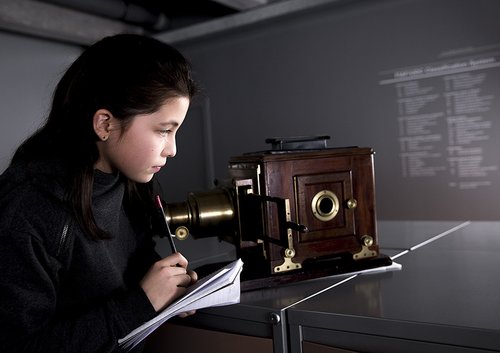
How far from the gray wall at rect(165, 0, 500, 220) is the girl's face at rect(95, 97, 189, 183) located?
153 centimetres

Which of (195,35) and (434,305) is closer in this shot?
(434,305)

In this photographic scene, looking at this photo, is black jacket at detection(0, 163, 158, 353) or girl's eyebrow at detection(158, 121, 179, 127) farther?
girl's eyebrow at detection(158, 121, 179, 127)

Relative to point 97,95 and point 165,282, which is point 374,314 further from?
point 97,95

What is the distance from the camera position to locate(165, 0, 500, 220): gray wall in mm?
2051

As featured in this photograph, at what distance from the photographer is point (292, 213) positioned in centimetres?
106

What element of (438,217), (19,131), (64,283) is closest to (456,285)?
(64,283)

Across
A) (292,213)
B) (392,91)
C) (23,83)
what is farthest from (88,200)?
(23,83)

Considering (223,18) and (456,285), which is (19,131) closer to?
(223,18)

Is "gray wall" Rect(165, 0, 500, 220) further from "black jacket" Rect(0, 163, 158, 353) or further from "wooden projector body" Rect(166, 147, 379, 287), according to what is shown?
"black jacket" Rect(0, 163, 158, 353)

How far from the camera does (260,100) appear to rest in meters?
2.69

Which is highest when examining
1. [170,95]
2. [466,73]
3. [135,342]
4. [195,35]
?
[195,35]

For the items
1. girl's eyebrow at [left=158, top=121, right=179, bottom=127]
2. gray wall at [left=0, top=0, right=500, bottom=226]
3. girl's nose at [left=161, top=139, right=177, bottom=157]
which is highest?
gray wall at [left=0, top=0, right=500, bottom=226]

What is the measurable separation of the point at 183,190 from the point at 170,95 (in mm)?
2125

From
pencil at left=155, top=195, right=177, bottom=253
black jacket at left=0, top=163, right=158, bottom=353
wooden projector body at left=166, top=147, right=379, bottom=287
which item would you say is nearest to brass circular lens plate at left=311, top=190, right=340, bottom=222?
wooden projector body at left=166, top=147, right=379, bottom=287
